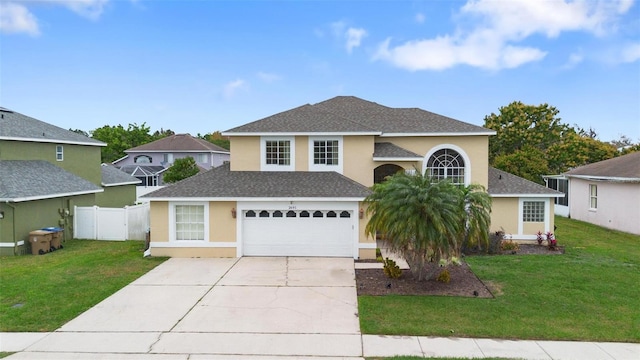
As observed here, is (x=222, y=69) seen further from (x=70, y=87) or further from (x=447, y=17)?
(x=447, y=17)

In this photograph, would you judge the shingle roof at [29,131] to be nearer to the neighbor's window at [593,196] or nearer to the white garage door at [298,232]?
the white garage door at [298,232]

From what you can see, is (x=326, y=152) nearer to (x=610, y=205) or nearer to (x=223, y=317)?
(x=223, y=317)

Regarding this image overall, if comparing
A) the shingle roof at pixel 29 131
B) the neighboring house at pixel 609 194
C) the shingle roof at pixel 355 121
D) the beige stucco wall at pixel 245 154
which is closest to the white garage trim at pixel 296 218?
the beige stucco wall at pixel 245 154

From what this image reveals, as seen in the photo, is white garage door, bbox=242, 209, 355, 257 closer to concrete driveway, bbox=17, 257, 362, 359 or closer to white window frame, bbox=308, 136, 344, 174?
concrete driveway, bbox=17, 257, 362, 359

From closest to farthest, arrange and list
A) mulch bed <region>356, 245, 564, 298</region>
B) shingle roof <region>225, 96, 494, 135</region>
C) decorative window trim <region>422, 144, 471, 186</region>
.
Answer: mulch bed <region>356, 245, 564, 298</region> < shingle roof <region>225, 96, 494, 135</region> < decorative window trim <region>422, 144, 471, 186</region>

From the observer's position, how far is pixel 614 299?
9898mm

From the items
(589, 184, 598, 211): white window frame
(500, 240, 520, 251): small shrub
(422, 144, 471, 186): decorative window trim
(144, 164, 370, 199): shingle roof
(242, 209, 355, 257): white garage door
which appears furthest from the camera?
(589, 184, 598, 211): white window frame

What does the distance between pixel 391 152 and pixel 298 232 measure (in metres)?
5.65

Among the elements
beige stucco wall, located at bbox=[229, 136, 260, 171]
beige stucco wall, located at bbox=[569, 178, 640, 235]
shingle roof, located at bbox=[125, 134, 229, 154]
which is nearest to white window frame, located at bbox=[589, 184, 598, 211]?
beige stucco wall, located at bbox=[569, 178, 640, 235]

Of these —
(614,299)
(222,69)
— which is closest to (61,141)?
(222,69)

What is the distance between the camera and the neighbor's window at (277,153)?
17.2m

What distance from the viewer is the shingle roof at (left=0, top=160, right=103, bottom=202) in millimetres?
15320

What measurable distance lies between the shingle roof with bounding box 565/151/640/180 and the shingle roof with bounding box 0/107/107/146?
30846mm

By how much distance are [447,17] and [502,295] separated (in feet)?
46.6
